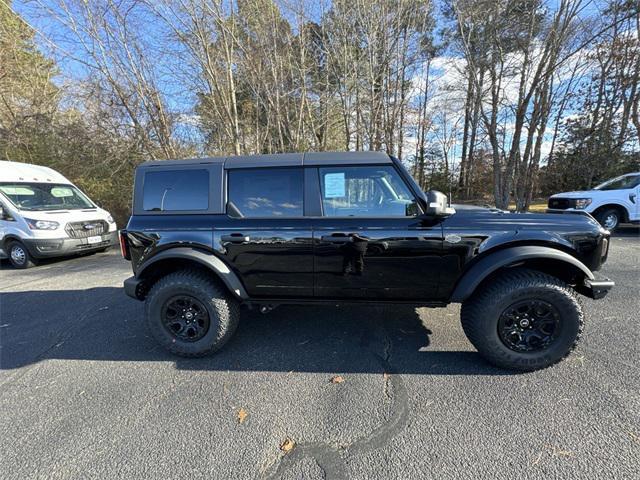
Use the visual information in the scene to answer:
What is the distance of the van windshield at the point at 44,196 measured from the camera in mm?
6262

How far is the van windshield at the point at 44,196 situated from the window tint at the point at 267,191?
653 centimetres

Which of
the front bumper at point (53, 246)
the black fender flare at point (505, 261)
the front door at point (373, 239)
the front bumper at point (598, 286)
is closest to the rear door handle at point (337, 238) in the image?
the front door at point (373, 239)

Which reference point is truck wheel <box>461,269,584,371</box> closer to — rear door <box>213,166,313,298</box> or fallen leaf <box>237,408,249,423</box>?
rear door <box>213,166,313,298</box>

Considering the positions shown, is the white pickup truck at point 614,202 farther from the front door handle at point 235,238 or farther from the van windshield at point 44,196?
the van windshield at point 44,196

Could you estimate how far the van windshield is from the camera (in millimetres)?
6262

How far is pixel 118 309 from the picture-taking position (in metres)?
3.87

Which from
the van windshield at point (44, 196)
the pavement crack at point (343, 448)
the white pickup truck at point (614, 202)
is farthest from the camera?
the white pickup truck at point (614, 202)

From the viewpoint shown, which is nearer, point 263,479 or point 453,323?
point 263,479

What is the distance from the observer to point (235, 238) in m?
2.59

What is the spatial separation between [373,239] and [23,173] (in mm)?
8554

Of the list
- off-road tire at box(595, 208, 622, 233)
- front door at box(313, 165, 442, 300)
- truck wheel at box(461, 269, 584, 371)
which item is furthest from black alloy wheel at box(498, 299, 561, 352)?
off-road tire at box(595, 208, 622, 233)

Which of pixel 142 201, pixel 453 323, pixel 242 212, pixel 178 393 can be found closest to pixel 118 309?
pixel 142 201

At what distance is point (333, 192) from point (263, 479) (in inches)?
80.9

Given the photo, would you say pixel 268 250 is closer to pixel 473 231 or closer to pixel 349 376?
pixel 349 376
